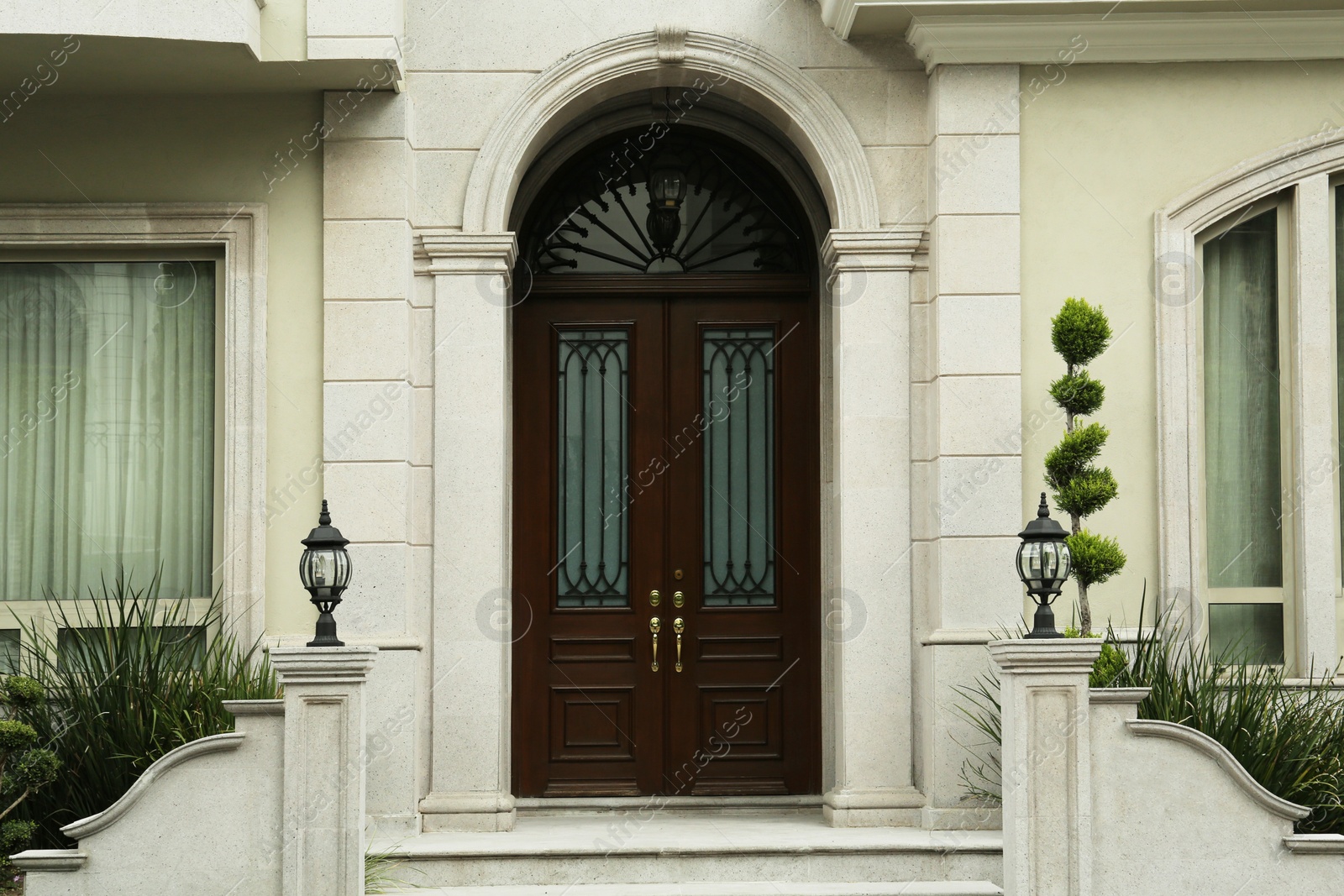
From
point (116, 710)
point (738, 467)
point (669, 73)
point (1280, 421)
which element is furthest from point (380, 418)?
point (1280, 421)

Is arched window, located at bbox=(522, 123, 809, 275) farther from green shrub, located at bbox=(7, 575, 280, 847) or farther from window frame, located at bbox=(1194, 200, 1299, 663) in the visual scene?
green shrub, located at bbox=(7, 575, 280, 847)

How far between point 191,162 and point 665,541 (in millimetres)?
3865

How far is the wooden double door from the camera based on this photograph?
9.15 m

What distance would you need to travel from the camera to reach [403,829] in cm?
775

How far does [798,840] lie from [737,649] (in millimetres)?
1933

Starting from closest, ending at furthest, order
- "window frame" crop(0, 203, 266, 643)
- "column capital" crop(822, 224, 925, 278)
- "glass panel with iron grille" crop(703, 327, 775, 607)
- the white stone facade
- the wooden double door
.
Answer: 1. the white stone facade
2. "window frame" crop(0, 203, 266, 643)
3. "column capital" crop(822, 224, 925, 278)
4. the wooden double door
5. "glass panel with iron grille" crop(703, 327, 775, 607)

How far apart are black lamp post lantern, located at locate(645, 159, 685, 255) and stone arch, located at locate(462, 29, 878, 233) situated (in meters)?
0.95

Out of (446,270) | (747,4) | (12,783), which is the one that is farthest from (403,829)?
(747,4)

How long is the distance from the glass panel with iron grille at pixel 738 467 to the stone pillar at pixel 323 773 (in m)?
3.33

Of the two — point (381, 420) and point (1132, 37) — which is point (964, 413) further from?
point (381, 420)

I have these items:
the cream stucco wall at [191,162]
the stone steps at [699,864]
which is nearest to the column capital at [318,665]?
the stone steps at [699,864]

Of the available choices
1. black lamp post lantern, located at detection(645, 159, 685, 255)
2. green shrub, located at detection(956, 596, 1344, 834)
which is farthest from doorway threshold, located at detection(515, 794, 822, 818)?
black lamp post lantern, located at detection(645, 159, 685, 255)

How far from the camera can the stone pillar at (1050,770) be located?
6453 mm

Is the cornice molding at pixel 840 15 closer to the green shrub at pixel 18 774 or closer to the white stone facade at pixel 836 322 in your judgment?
the white stone facade at pixel 836 322
